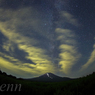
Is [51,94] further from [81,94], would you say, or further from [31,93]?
[81,94]

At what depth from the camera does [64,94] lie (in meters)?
6.82

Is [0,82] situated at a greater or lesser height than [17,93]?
greater

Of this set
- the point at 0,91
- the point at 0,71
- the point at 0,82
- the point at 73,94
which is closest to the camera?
the point at 0,91

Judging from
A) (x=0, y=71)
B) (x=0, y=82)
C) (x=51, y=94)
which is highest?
(x=0, y=71)

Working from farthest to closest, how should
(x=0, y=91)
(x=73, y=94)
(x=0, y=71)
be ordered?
(x=0, y=71)
(x=73, y=94)
(x=0, y=91)

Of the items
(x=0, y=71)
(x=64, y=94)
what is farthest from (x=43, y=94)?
(x=0, y=71)

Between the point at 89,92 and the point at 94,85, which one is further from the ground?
the point at 94,85

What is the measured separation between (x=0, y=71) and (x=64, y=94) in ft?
55.5

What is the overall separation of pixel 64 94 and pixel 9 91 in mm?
4068

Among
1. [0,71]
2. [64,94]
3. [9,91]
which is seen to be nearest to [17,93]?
[9,91]

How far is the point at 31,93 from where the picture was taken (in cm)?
761

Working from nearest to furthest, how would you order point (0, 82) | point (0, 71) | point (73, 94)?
point (73, 94) < point (0, 82) < point (0, 71)

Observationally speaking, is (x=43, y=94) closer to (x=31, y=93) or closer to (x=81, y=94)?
(x=31, y=93)

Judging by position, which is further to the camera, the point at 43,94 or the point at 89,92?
the point at 43,94
